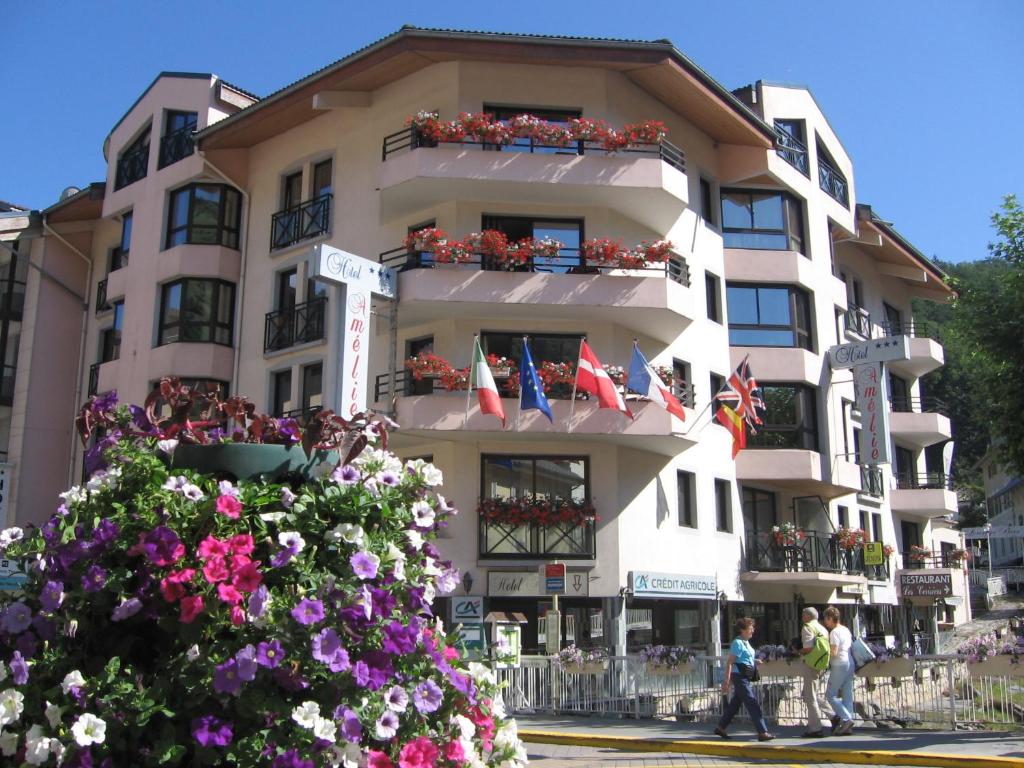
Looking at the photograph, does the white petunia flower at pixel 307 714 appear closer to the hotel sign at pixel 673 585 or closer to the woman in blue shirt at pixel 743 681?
the woman in blue shirt at pixel 743 681

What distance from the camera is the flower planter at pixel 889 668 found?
15492 mm

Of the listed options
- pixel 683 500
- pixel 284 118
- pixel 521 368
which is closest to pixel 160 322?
pixel 284 118

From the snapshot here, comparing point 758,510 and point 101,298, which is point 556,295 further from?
point 101,298

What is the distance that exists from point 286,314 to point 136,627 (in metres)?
24.1

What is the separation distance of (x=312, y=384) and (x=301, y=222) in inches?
179

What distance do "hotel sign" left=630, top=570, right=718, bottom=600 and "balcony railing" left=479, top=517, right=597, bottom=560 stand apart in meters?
1.24

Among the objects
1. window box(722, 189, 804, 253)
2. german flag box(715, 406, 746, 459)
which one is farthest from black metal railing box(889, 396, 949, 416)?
german flag box(715, 406, 746, 459)

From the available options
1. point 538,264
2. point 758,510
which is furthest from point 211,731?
point 758,510

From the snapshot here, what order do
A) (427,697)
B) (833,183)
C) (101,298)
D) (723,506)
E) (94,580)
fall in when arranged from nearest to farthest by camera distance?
1. (94,580)
2. (427,697)
3. (723,506)
4. (833,183)
5. (101,298)

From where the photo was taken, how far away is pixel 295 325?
27.2m

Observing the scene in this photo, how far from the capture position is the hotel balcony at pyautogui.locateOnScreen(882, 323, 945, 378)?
35719 millimetres

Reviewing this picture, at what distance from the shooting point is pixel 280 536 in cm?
382

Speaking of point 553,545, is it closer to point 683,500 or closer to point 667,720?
point 683,500

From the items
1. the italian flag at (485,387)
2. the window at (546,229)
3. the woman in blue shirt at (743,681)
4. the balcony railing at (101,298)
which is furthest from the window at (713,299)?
the balcony railing at (101,298)
